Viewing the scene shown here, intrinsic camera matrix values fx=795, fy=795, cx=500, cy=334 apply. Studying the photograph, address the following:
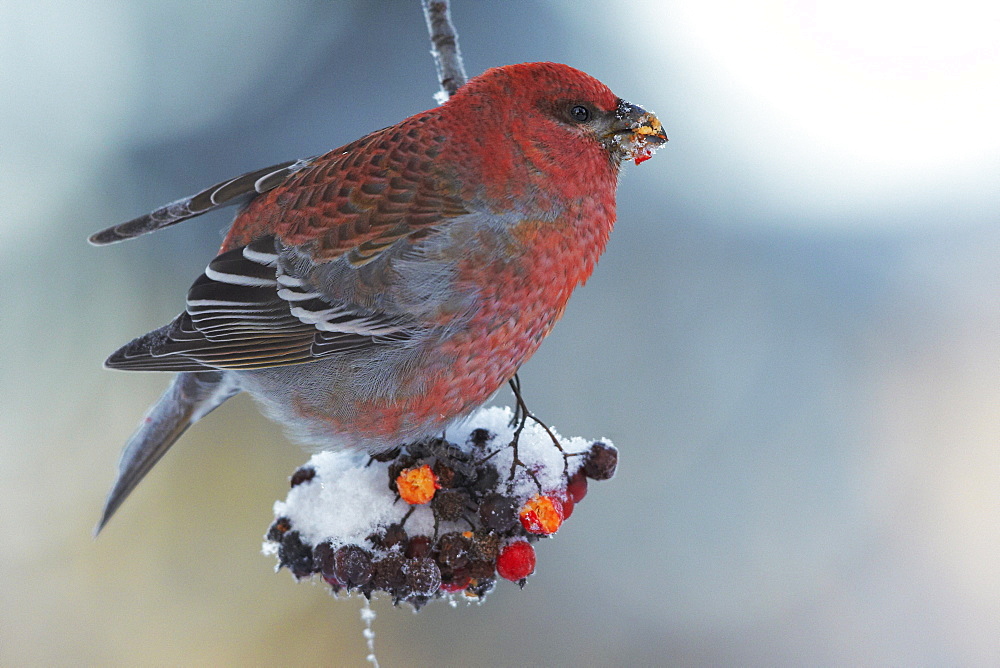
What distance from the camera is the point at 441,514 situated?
104cm

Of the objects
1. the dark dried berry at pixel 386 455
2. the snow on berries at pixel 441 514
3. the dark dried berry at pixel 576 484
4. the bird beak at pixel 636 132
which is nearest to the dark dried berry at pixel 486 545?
the snow on berries at pixel 441 514

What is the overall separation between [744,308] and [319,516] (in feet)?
8.47

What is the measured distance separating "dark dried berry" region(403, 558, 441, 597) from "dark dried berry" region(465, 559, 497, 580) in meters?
0.05

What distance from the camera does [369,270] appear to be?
3.78ft

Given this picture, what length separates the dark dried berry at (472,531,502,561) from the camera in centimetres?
103

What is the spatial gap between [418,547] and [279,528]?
0.22 m

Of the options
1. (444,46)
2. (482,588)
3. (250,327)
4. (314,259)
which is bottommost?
(482,588)

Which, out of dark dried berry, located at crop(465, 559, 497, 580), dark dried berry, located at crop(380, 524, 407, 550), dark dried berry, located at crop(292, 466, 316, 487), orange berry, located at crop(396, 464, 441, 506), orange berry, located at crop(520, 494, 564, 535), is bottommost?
dark dried berry, located at crop(465, 559, 497, 580)

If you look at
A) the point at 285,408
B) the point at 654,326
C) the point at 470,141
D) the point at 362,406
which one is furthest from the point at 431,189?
the point at 654,326

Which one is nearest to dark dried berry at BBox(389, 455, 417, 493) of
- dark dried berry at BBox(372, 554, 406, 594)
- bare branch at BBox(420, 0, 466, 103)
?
dark dried berry at BBox(372, 554, 406, 594)

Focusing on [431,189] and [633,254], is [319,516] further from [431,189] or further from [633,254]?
Answer: [633,254]

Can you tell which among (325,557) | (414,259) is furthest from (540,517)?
(414,259)

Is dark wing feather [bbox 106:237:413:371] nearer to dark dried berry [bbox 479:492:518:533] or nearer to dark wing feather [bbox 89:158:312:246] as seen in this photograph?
dark wing feather [bbox 89:158:312:246]

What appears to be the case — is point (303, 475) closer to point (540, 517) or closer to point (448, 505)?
point (448, 505)
